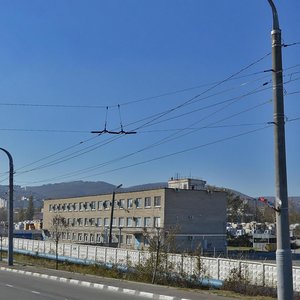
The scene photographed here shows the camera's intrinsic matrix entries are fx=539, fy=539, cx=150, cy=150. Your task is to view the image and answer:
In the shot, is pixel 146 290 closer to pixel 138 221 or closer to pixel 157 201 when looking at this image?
pixel 157 201

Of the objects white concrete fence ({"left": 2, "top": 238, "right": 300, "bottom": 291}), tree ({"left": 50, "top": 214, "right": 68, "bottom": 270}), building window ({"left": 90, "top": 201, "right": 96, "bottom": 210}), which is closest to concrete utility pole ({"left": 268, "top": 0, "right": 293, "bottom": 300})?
white concrete fence ({"left": 2, "top": 238, "right": 300, "bottom": 291})

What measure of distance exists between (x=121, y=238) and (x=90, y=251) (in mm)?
41783

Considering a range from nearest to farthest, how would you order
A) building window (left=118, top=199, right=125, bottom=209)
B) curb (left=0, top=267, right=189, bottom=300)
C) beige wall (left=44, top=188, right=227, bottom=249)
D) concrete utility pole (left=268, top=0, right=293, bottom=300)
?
concrete utility pole (left=268, top=0, right=293, bottom=300), curb (left=0, top=267, right=189, bottom=300), beige wall (left=44, top=188, right=227, bottom=249), building window (left=118, top=199, right=125, bottom=209)

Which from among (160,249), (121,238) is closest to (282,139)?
(160,249)

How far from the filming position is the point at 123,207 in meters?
84.2

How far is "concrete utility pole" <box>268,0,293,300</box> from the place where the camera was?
12195 mm

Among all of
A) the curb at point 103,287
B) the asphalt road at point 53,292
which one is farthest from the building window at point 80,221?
the asphalt road at point 53,292

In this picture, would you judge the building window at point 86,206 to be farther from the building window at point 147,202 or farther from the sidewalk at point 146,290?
the sidewalk at point 146,290

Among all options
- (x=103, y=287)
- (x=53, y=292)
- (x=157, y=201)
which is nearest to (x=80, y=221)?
(x=157, y=201)

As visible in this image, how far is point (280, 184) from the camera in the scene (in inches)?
495

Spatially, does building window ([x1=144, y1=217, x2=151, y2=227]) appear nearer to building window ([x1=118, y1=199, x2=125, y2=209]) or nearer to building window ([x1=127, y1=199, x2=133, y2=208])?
building window ([x1=127, y1=199, x2=133, y2=208])

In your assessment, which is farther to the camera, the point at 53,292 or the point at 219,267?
the point at 219,267

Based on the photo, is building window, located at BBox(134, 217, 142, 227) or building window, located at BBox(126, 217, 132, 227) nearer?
building window, located at BBox(134, 217, 142, 227)

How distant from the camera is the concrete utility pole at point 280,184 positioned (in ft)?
40.0
